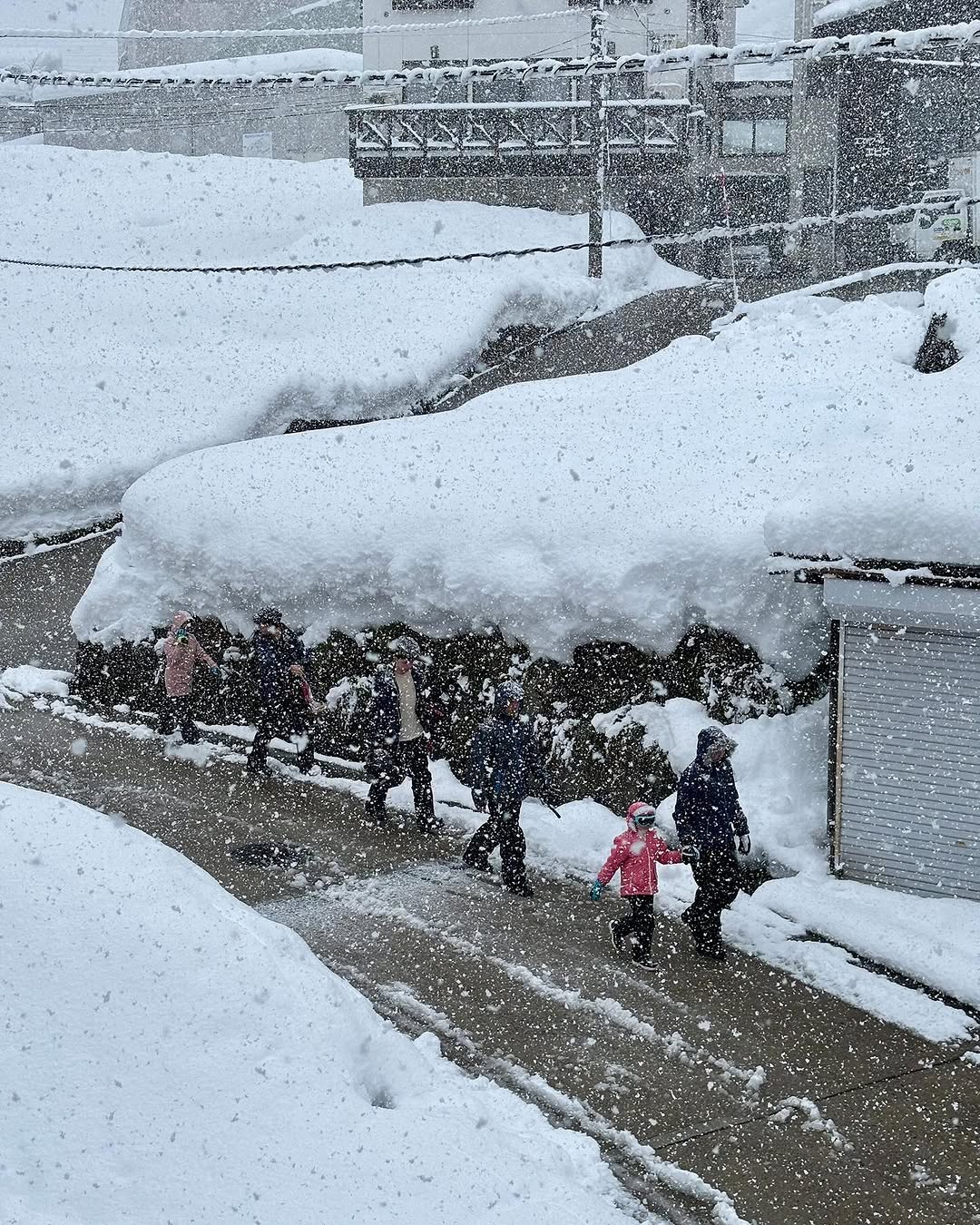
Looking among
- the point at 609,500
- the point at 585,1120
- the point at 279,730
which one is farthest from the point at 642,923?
the point at 279,730

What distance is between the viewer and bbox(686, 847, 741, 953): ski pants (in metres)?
8.78

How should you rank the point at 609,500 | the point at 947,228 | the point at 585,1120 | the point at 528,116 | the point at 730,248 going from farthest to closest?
the point at 730,248, the point at 528,116, the point at 947,228, the point at 609,500, the point at 585,1120

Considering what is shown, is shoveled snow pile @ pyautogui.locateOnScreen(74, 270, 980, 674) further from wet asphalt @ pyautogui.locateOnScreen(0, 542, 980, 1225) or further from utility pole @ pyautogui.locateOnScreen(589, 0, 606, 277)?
utility pole @ pyautogui.locateOnScreen(589, 0, 606, 277)

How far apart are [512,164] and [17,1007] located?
1155 inches

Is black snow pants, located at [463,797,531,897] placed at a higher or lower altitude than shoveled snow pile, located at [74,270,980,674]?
lower

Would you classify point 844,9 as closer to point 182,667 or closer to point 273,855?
point 182,667

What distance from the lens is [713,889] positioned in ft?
28.9

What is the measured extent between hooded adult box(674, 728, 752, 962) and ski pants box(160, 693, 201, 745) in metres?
6.83

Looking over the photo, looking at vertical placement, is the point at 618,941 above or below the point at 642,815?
below

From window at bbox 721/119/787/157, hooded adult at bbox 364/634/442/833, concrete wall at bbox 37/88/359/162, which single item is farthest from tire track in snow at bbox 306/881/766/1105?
concrete wall at bbox 37/88/359/162

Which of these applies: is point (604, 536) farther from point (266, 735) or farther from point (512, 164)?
point (512, 164)

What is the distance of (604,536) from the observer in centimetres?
1244

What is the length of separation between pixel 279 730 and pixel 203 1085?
326 inches

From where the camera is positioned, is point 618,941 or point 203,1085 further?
point 618,941
